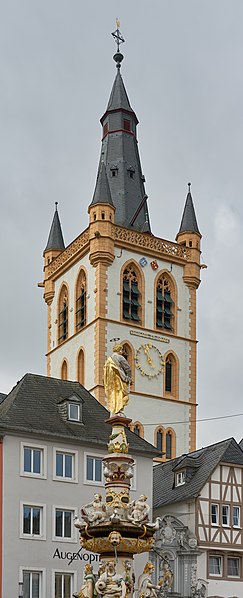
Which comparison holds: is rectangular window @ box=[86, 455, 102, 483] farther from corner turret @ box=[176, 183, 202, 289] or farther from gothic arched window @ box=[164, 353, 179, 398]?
corner turret @ box=[176, 183, 202, 289]

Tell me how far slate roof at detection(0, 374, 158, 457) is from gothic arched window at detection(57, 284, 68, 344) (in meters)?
23.1

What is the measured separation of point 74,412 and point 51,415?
1272 mm

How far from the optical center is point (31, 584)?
3750 cm

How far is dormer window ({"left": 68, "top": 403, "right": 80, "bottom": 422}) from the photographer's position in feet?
138

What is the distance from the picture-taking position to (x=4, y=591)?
36.5m

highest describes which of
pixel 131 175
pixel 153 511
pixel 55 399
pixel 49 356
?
pixel 131 175

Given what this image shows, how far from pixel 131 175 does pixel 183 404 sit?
15.8 meters

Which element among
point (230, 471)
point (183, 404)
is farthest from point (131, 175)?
point (230, 471)

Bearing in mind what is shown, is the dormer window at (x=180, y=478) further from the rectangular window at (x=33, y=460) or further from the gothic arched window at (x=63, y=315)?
the gothic arched window at (x=63, y=315)

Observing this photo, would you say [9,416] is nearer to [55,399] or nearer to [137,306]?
[55,399]

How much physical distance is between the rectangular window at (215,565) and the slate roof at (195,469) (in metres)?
2.58

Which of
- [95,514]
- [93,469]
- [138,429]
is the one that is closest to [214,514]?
[93,469]

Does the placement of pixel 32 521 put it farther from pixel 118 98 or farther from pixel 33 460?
pixel 118 98

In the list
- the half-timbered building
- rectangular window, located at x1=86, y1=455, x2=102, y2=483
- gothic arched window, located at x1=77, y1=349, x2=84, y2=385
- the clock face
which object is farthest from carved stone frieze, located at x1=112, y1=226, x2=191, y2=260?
rectangular window, located at x1=86, y1=455, x2=102, y2=483
